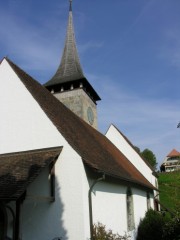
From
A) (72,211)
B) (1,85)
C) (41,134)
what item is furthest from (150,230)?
(1,85)

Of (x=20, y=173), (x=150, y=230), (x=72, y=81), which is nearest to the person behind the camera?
(x=20, y=173)

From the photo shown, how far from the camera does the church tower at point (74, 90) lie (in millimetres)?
20125

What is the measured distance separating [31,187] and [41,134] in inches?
69.6

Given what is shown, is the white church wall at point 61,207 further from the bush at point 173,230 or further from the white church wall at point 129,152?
the white church wall at point 129,152

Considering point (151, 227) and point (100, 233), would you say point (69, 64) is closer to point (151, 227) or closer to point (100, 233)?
point (151, 227)

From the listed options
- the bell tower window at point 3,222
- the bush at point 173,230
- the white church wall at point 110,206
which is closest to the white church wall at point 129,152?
the white church wall at point 110,206

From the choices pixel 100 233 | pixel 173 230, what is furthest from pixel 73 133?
pixel 173 230

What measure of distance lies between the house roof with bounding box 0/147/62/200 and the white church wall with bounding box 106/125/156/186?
13175mm

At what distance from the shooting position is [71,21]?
28.0m

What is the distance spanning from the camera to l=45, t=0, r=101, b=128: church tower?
20125 millimetres

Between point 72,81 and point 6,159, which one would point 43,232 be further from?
point 72,81

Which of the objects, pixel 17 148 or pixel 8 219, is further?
pixel 17 148

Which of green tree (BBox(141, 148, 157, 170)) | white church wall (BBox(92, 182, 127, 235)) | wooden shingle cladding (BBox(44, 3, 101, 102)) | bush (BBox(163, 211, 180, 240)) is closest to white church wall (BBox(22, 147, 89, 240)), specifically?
white church wall (BBox(92, 182, 127, 235))

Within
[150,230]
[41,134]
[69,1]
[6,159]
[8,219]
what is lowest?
[150,230]
